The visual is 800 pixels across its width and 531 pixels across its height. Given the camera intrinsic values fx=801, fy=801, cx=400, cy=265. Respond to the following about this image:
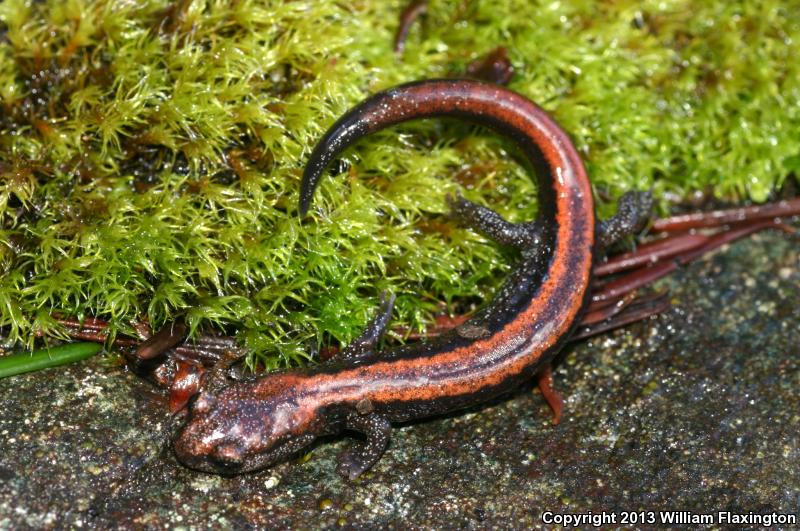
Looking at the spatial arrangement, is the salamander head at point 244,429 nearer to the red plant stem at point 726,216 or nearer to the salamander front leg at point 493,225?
the salamander front leg at point 493,225

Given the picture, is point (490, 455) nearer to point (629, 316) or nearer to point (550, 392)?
point (550, 392)

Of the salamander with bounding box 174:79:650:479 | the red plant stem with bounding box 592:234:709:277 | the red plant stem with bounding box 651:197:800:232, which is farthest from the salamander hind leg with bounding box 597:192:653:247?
the red plant stem with bounding box 651:197:800:232

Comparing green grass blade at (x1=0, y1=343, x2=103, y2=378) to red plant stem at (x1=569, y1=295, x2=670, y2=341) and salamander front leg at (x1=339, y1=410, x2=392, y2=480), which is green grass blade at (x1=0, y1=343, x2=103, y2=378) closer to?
salamander front leg at (x1=339, y1=410, x2=392, y2=480)

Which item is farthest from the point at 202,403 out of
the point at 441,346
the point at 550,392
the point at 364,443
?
the point at 550,392

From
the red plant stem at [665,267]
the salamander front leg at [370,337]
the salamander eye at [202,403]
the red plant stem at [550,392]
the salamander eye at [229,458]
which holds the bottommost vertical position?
the salamander eye at [229,458]

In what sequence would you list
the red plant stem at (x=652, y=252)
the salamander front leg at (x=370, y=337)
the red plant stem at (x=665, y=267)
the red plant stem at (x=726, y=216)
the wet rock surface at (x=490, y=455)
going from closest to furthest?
the wet rock surface at (x=490, y=455)
the salamander front leg at (x=370, y=337)
the red plant stem at (x=665, y=267)
the red plant stem at (x=652, y=252)
the red plant stem at (x=726, y=216)

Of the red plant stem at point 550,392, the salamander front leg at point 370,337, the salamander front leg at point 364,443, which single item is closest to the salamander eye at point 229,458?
the salamander front leg at point 364,443
